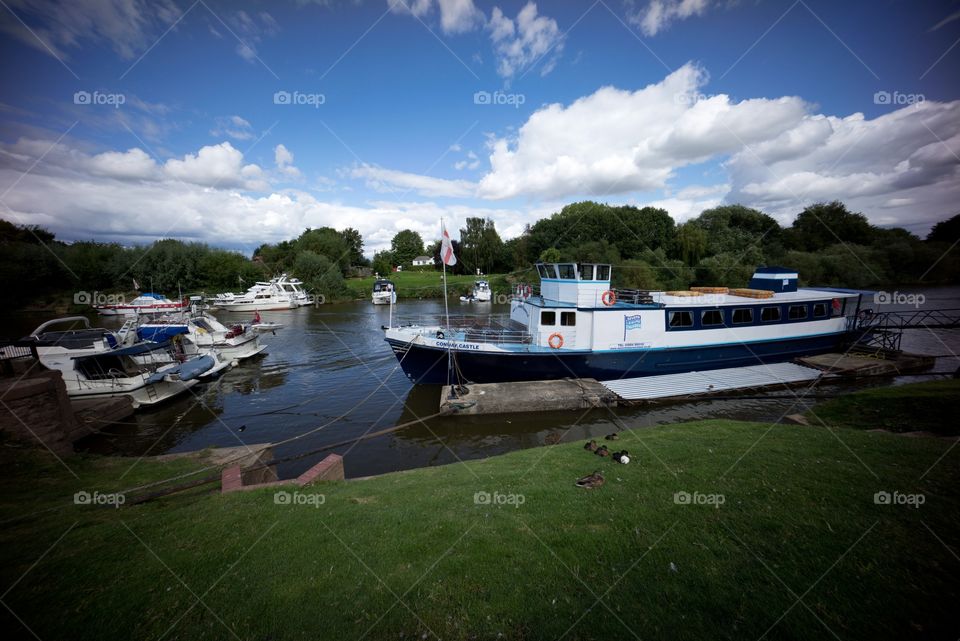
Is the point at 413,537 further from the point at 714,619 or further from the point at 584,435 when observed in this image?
the point at 584,435

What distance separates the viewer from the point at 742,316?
718 inches

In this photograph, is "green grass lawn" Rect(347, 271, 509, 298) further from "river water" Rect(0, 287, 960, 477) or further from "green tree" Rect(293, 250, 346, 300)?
"river water" Rect(0, 287, 960, 477)

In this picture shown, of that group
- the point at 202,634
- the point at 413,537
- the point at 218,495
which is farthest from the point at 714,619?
the point at 218,495

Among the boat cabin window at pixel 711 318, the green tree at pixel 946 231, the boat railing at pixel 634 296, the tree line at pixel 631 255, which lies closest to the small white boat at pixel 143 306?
the tree line at pixel 631 255

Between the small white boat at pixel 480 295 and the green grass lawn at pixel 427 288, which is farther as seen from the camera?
the green grass lawn at pixel 427 288

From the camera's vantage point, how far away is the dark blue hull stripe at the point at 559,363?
53.9 feet

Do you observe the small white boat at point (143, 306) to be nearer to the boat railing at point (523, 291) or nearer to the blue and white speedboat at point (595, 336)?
the blue and white speedboat at point (595, 336)

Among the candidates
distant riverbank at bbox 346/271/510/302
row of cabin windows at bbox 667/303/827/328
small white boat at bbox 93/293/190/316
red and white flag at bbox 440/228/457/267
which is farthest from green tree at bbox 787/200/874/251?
small white boat at bbox 93/293/190/316

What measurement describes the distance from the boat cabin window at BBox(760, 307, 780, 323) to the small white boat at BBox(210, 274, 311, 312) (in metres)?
51.8

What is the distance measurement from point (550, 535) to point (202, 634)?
3.99 m

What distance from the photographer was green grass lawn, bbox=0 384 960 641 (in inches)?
141

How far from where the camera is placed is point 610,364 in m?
17.0

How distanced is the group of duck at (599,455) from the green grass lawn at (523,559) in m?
0.30

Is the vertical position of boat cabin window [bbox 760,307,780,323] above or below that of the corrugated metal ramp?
above
